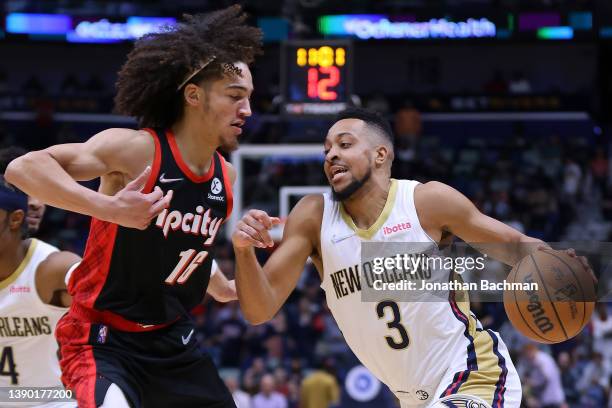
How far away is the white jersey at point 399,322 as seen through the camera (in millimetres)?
4102

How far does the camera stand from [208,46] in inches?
169

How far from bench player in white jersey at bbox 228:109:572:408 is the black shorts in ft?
1.16

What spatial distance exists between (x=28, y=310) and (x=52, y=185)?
1444mm

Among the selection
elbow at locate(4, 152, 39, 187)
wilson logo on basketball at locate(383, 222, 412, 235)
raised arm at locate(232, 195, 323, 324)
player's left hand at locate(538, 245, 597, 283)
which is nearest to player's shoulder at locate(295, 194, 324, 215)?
raised arm at locate(232, 195, 323, 324)

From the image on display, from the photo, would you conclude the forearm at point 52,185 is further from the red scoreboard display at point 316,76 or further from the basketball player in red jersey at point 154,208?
the red scoreboard display at point 316,76

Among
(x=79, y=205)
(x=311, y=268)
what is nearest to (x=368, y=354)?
(x=79, y=205)

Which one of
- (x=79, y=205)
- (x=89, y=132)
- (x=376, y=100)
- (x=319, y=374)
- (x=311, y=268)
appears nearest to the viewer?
(x=79, y=205)

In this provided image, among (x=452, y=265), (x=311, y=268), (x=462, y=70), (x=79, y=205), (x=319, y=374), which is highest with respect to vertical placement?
(x=462, y=70)

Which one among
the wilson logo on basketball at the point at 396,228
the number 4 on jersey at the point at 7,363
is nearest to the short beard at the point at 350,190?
the wilson logo on basketball at the point at 396,228

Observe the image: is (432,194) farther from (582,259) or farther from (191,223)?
(191,223)

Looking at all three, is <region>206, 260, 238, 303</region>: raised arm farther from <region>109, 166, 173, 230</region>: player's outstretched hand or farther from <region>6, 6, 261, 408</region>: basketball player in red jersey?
<region>109, 166, 173, 230</region>: player's outstretched hand

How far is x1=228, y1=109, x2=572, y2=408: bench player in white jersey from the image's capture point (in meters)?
A: 4.05

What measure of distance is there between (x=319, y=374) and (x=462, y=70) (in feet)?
34.0

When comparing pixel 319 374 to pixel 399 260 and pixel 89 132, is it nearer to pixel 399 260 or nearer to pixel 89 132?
pixel 399 260
